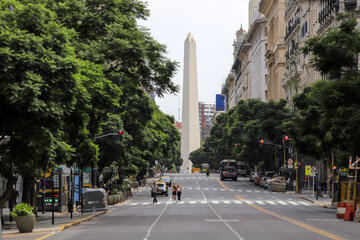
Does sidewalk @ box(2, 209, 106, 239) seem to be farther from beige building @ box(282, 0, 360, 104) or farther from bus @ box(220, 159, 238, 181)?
bus @ box(220, 159, 238, 181)

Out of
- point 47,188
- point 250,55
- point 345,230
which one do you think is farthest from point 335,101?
point 250,55

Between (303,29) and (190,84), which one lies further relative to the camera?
(190,84)

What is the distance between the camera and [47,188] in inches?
1815

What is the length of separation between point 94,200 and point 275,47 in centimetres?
7433

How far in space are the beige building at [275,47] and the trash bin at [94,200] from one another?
217 ft

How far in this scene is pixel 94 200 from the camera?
4625cm

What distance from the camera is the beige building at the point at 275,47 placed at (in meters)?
111

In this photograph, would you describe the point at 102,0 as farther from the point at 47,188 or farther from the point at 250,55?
the point at 250,55

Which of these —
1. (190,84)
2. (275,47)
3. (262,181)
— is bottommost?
(262,181)

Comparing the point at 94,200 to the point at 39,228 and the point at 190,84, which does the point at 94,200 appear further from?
the point at 190,84

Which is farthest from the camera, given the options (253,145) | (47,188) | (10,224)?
(253,145)

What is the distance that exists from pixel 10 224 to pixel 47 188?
36.5ft

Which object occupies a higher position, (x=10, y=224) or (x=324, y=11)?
(x=324, y=11)

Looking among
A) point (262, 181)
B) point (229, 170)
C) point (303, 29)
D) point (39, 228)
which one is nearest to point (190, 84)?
point (229, 170)
